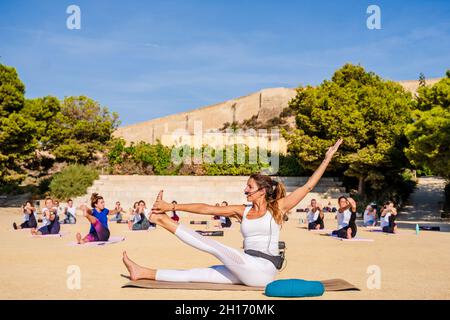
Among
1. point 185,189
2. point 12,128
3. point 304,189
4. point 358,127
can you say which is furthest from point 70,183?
point 304,189

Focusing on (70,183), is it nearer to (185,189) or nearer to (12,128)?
(12,128)

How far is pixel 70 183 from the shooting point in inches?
1357

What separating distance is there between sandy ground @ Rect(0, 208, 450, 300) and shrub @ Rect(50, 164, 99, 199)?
17034 mm

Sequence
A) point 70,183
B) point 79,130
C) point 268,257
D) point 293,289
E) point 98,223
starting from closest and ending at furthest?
point 268,257
point 293,289
point 98,223
point 70,183
point 79,130

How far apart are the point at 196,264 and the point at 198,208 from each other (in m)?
4.30

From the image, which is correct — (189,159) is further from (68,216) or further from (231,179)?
(68,216)

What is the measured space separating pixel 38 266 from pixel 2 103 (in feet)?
84.6

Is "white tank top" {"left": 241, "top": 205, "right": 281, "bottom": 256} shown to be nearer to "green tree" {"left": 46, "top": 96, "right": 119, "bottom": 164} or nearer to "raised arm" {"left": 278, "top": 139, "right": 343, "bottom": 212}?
"raised arm" {"left": 278, "top": 139, "right": 343, "bottom": 212}

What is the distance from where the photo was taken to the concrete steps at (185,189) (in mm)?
33844

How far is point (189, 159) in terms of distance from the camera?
132 feet

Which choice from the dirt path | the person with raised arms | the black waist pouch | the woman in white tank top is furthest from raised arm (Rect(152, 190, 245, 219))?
the dirt path

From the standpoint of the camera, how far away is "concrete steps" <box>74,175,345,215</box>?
111ft
